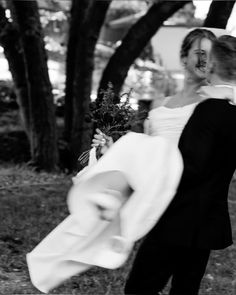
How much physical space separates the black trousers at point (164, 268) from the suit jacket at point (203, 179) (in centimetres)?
8

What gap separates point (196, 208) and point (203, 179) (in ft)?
0.45

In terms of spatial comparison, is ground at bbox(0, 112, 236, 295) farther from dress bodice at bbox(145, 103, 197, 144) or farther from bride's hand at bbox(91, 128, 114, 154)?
dress bodice at bbox(145, 103, 197, 144)

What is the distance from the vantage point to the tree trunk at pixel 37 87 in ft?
33.1

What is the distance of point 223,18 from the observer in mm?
8758

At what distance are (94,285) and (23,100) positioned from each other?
21.7 ft

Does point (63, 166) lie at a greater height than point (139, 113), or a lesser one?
lesser

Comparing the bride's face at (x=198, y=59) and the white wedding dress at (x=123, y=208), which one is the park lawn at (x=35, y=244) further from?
the bride's face at (x=198, y=59)

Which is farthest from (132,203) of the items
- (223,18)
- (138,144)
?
(223,18)

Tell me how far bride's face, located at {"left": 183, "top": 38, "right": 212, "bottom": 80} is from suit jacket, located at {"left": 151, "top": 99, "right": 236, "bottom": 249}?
1.35 feet

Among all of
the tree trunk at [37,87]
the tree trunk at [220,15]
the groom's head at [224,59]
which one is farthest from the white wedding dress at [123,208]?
the tree trunk at [37,87]

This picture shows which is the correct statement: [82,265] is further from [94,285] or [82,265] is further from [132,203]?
[94,285]

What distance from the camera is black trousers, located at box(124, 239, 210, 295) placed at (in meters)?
3.18

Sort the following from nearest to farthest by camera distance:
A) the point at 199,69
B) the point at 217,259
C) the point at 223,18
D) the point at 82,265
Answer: the point at 82,265 → the point at 199,69 → the point at 217,259 → the point at 223,18

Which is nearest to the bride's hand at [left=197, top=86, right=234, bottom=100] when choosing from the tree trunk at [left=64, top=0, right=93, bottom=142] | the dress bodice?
the dress bodice
